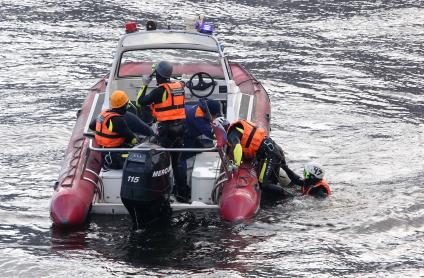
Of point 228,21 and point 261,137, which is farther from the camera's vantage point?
point 228,21

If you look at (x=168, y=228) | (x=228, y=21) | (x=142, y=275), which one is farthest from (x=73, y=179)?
(x=228, y=21)

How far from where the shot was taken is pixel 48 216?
11.7 meters

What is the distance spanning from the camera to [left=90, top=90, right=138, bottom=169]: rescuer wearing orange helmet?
36.5 feet

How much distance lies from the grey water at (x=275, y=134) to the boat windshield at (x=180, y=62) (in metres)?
1.68

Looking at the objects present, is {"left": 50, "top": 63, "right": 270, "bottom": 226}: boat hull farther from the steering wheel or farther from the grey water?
the steering wheel

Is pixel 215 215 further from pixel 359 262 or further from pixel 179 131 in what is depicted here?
pixel 359 262

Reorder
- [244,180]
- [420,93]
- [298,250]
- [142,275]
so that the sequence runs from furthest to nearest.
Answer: [420,93]
[244,180]
[298,250]
[142,275]

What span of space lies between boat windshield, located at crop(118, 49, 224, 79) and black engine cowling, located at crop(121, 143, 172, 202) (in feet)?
12.4

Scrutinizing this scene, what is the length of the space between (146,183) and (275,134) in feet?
18.2

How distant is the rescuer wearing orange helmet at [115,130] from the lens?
11125 mm

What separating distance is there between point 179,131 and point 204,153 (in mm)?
474

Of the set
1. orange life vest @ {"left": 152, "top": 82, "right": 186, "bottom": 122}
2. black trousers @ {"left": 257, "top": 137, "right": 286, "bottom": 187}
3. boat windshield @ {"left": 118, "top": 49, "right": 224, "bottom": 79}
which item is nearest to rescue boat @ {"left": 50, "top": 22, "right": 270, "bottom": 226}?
boat windshield @ {"left": 118, "top": 49, "right": 224, "bottom": 79}

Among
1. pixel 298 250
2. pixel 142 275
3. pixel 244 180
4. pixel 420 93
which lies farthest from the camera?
pixel 420 93

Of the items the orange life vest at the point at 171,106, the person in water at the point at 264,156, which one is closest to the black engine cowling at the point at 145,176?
the orange life vest at the point at 171,106
